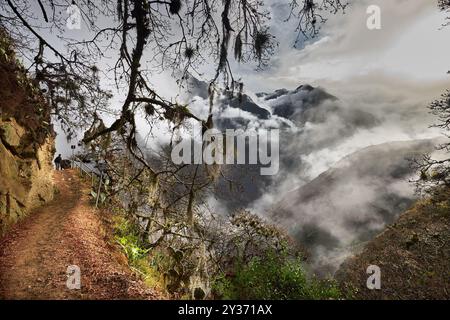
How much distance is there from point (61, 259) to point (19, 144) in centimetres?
579

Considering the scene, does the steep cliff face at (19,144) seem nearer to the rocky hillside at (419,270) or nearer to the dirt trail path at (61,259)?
the dirt trail path at (61,259)

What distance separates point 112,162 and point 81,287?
11.8 metres

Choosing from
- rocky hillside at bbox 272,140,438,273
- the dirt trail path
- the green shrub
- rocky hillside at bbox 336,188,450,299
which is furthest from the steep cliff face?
rocky hillside at bbox 272,140,438,273

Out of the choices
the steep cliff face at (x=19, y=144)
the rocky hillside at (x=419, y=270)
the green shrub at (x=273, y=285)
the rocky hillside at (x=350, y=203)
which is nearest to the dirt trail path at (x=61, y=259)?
the steep cliff face at (x=19, y=144)

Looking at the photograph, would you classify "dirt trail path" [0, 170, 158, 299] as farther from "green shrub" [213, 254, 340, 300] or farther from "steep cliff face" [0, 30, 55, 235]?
"green shrub" [213, 254, 340, 300]

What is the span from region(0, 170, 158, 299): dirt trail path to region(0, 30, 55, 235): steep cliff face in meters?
0.65

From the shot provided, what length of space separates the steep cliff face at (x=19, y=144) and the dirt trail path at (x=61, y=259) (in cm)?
65

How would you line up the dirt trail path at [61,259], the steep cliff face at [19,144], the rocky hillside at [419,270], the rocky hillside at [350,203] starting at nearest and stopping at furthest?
the dirt trail path at [61,259] < the steep cliff face at [19,144] < the rocky hillside at [419,270] < the rocky hillside at [350,203]

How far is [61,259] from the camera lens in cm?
793

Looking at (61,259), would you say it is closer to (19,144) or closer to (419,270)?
(19,144)

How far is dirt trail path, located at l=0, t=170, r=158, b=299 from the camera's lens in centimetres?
622

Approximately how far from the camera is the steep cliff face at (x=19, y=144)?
27.2 feet

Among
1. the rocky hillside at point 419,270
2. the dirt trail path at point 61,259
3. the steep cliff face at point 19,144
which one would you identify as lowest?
the rocky hillside at point 419,270
